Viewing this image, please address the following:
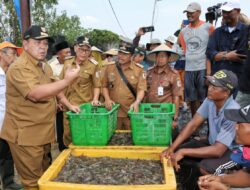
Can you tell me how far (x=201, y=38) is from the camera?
5059 millimetres

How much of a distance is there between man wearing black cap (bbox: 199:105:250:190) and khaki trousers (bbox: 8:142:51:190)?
1.58 meters

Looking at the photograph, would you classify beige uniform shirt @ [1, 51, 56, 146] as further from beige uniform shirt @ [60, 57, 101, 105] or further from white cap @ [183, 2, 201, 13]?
white cap @ [183, 2, 201, 13]

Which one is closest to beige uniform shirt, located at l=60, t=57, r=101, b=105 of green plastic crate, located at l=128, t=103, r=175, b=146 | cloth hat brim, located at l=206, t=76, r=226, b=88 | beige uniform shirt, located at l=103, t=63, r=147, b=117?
beige uniform shirt, located at l=103, t=63, r=147, b=117

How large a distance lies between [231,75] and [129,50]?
138 centimetres

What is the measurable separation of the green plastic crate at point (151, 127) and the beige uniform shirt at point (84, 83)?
52.1 inches

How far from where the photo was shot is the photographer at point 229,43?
4151 mm

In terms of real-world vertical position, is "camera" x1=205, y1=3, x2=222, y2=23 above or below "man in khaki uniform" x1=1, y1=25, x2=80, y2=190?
above

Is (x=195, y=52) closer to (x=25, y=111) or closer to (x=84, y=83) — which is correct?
(x=84, y=83)

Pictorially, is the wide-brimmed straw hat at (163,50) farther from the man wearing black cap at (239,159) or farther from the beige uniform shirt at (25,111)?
the man wearing black cap at (239,159)

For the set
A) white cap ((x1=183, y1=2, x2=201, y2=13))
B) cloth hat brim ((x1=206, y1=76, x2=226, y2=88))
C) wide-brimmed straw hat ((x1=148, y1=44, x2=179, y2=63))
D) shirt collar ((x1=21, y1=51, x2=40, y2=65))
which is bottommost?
cloth hat brim ((x1=206, y1=76, x2=226, y2=88))

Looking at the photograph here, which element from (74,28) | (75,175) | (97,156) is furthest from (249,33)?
(74,28)

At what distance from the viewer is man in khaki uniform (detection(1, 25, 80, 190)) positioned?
113 inches

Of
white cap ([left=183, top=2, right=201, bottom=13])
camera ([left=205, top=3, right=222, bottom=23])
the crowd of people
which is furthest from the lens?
camera ([left=205, top=3, right=222, bottom=23])

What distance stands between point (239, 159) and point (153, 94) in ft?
6.66
